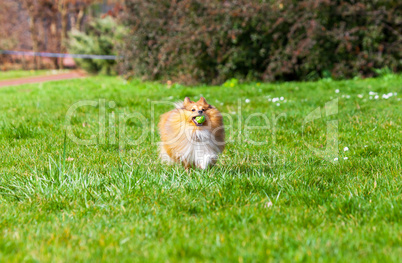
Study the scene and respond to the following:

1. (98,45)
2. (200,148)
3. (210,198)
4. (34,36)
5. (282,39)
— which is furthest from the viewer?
(34,36)

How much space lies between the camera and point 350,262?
1.71m

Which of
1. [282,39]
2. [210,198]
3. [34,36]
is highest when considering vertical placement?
[34,36]

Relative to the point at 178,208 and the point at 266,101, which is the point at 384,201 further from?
the point at 266,101

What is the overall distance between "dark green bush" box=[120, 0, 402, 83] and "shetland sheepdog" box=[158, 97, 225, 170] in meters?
6.12

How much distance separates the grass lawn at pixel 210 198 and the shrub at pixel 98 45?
10499mm

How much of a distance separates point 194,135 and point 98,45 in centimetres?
1271

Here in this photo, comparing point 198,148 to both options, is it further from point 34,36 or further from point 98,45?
point 34,36

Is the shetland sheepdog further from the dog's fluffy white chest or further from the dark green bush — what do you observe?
the dark green bush

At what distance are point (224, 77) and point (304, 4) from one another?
2477mm

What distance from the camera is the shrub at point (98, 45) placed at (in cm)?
1475

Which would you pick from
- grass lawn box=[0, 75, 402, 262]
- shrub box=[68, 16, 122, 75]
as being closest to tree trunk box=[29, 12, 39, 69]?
shrub box=[68, 16, 122, 75]

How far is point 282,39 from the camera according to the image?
9.26 m

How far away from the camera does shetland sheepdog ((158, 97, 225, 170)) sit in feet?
10.1

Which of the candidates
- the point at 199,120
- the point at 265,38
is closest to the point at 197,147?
the point at 199,120
